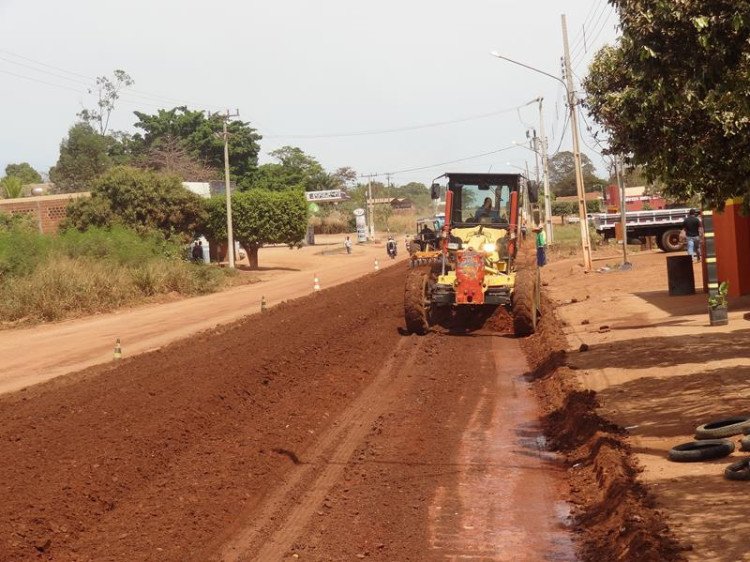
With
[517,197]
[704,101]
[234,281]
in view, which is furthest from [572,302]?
[234,281]

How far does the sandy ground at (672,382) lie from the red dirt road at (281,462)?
96 cm

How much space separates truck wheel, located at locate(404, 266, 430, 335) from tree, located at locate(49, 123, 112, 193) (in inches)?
2687

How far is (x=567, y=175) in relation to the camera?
140m

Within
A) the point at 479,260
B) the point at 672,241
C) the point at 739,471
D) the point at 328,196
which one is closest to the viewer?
the point at 739,471

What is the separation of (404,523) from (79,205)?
40.9 meters

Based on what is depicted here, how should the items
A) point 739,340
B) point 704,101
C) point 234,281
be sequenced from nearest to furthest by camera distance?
point 704,101, point 739,340, point 234,281

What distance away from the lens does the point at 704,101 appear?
33.6ft

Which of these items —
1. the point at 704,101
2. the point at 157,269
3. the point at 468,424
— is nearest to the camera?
the point at 704,101

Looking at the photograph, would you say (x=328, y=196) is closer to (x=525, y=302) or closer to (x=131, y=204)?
(x=131, y=204)

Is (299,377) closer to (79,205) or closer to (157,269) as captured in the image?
(157,269)

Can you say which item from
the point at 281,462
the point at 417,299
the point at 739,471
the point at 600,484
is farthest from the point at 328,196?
the point at 739,471

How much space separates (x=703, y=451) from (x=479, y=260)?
432 inches

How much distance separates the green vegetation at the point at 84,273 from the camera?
98.5 ft

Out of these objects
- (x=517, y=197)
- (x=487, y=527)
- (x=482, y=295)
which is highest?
(x=517, y=197)
